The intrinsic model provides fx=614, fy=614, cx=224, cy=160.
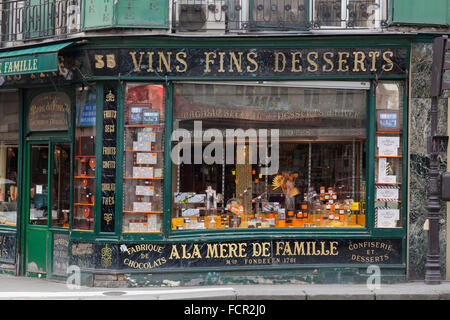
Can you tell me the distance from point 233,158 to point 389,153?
9.38ft

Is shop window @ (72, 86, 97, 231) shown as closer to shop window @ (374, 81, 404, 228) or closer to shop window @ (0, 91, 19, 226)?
shop window @ (0, 91, 19, 226)

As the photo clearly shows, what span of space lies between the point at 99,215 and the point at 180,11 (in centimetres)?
395

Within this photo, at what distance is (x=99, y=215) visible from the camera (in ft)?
35.8

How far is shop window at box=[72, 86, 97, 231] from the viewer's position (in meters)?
11.1

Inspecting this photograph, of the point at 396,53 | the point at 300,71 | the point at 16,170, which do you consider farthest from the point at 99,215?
the point at 396,53

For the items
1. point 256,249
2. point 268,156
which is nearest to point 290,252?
point 256,249

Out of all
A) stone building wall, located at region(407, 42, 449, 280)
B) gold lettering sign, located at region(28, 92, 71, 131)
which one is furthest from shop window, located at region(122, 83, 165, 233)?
stone building wall, located at region(407, 42, 449, 280)

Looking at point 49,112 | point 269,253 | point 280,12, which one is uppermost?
point 280,12

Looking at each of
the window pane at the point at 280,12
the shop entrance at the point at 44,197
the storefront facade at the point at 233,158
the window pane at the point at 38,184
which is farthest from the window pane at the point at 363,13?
the window pane at the point at 38,184

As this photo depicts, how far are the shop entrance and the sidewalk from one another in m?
1.11

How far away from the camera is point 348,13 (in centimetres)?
1127

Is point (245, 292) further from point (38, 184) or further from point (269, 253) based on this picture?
point (38, 184)

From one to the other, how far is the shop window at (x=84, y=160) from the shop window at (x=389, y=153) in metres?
5.17

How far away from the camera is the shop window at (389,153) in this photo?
1115 cm
